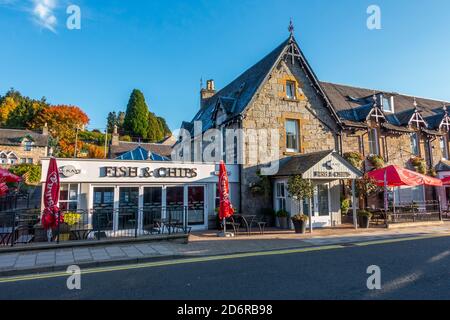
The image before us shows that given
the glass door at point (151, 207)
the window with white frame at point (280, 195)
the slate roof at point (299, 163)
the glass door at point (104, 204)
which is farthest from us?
the window with white frame at point (280, 195)

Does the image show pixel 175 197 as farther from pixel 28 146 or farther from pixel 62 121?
pixel 62 121

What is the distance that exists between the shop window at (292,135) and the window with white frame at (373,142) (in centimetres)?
630

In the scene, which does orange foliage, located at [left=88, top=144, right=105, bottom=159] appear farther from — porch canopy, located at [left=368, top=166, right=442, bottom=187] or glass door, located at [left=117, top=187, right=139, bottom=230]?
porch canopy, located at [left=368, top=166, right=442, bottom=187]

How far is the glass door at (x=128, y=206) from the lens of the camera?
1360 cm

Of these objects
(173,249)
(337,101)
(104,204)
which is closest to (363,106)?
(337,101)

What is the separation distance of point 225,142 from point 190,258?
9795 millimetres

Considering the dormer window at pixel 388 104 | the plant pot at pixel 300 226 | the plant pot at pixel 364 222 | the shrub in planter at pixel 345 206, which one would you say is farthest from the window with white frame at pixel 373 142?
the plant pot at pixel 300 226

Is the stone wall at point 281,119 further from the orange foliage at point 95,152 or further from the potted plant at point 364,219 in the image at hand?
the orange foliage at point 95,152

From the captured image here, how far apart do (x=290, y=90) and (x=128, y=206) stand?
11.8m

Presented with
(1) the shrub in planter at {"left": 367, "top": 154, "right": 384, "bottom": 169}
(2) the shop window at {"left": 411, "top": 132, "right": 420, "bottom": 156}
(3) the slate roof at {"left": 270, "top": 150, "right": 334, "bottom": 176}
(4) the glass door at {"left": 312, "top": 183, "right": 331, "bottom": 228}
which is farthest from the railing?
(2) the shop window at {"left": 411, "top": 132, "right": 420, "bottom": 156}

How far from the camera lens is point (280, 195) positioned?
15852 millimetres

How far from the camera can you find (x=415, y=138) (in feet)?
72.0
